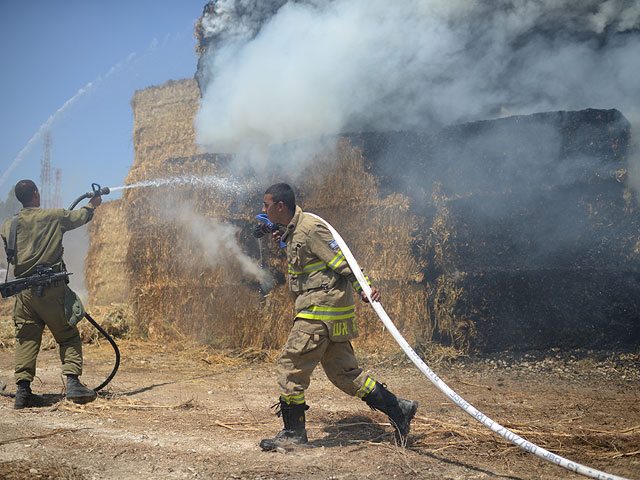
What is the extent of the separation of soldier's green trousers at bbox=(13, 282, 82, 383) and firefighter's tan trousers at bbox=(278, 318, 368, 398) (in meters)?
2.56

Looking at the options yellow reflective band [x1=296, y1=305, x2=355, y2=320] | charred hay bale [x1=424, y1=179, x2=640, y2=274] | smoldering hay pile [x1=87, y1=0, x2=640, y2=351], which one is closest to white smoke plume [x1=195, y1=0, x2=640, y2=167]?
smoldering hay pile [x1=87, y1=0, x2=640, y2=351]

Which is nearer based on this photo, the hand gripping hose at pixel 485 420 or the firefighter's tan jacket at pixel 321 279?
the hand gripping hose at pixel 485 420

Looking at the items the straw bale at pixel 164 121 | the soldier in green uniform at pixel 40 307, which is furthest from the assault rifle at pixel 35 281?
the straw bale at pixel 164 121

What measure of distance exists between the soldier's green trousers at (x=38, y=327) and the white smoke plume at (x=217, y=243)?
297cm

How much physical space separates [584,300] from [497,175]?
6.02 ft

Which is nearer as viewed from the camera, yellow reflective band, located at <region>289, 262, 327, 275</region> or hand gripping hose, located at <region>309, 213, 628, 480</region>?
hand gripping hose, located at <region>309, 213, 628, 480</region>

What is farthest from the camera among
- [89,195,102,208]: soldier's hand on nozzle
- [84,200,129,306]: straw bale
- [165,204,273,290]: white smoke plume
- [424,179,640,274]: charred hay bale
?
[84,200,129,306]: straw bale

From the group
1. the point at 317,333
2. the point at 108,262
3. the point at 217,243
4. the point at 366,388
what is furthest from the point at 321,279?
the point at 108,262

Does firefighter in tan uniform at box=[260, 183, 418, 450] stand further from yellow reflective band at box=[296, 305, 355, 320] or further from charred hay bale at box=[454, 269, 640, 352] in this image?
charred hay bale at box=[454, 269, 640, 352]

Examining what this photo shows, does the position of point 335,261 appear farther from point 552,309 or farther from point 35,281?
point 552,309

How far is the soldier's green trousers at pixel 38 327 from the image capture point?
5.01m

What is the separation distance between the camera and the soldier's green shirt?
5.09m

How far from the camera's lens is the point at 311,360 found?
144 inches

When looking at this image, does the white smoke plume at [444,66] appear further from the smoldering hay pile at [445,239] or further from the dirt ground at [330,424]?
the dirt ground at [330,424]
